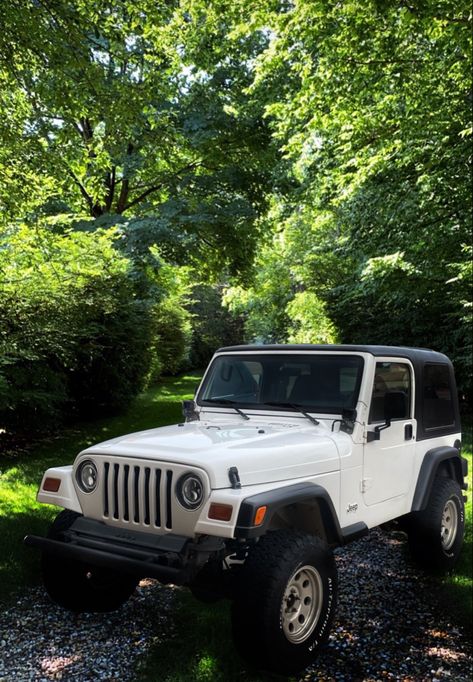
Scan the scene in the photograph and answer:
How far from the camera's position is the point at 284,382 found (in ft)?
15.5

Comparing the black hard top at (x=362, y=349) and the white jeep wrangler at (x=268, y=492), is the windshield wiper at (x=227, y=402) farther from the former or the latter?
the black hard top at (x=362, y=349)

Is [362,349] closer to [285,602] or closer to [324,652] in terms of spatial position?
[285,602]

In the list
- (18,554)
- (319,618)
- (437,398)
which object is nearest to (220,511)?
(319,618)

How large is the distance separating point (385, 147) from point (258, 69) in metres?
2.94

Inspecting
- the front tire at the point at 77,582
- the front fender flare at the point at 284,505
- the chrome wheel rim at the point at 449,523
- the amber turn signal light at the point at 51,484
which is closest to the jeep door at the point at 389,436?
the front fender flare at the point at 284,505

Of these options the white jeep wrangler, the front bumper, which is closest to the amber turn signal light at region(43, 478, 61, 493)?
the white jeep wrangler

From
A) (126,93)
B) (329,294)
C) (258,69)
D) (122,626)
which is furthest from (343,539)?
(329,294)

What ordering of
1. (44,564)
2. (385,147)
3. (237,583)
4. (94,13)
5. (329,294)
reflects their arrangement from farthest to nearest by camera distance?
(329,294) < (385,147) < (94,13) < (44,564) < (237,583)

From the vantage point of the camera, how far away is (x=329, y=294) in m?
17.7

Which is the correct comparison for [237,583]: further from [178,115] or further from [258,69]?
[178,115]

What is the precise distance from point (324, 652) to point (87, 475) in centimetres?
195

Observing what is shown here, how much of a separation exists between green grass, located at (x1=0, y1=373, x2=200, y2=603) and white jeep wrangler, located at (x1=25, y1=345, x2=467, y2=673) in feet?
2.81

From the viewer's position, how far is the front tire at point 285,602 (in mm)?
3025

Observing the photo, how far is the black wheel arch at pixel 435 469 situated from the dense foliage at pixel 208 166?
193 inches
